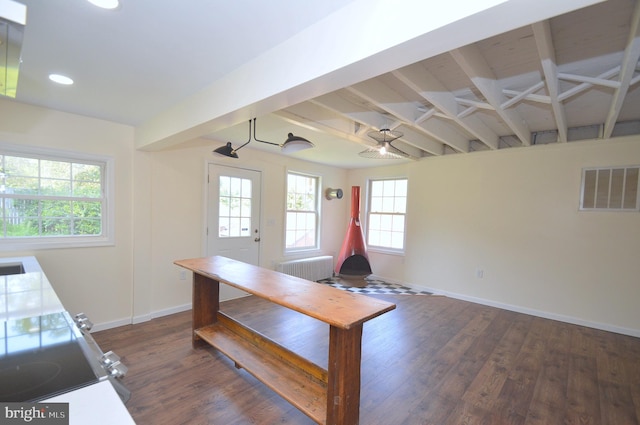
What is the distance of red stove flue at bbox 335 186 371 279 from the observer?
16.8 ft

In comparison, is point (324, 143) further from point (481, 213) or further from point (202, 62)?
point (481, 213)

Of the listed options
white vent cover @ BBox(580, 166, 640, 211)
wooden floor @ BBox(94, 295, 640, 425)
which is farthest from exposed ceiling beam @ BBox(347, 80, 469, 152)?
wooden floor @ BBox(94, 295, 640, 425)

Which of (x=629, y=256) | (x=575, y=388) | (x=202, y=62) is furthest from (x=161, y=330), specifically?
(x=629, y=256)

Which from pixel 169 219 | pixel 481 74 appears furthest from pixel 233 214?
pixel 481 74

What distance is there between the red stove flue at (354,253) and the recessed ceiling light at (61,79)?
4.11m

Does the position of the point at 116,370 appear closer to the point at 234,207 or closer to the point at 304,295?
the point at 304,295

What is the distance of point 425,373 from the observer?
236 centimetres

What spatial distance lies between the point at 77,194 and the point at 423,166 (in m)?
4.88

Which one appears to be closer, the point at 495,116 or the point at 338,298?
the point at 338,298

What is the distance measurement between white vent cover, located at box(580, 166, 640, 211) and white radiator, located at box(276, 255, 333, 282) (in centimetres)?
390

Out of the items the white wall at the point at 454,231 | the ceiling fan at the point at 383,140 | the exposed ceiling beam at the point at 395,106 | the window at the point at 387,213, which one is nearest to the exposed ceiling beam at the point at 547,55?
the exposed ceiling beam at the point at 395,106

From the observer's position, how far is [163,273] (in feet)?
11.3

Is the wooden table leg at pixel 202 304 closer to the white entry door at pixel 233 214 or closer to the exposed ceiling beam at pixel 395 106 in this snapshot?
the white entry door at pixel 233 214

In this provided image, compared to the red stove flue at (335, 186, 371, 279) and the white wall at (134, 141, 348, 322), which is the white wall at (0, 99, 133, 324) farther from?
the red stove flue at (335, 186, 371, 279)
